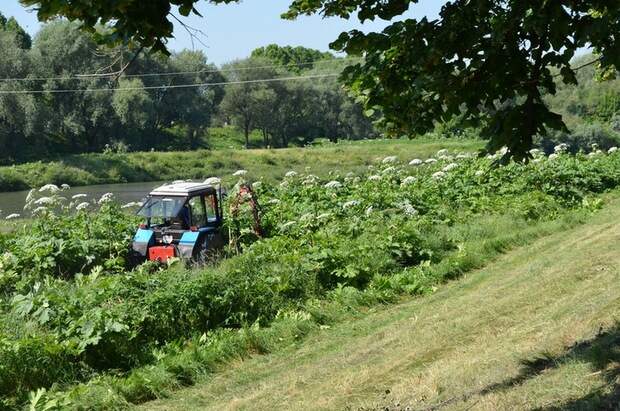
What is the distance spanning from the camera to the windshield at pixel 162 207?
54.1ft

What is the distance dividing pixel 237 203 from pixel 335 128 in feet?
254

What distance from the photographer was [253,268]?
13.1 metres

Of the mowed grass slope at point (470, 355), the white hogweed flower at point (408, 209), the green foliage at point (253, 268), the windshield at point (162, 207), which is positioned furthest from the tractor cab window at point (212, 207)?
the mowed grass slope at point (470, 355)

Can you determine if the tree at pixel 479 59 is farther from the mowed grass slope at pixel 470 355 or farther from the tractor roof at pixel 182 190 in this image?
the tractor roof at pixel 182 190

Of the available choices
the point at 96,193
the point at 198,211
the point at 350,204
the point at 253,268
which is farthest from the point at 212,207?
the point at 96,193

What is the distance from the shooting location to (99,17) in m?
4.56

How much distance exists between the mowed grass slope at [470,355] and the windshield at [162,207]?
616 cm

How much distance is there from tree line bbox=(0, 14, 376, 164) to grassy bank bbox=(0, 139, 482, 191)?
557 cm

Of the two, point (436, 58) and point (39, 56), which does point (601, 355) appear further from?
point (39, 56)

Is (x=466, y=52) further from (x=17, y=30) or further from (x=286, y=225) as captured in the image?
(x=17, y=30)

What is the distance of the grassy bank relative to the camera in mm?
52875

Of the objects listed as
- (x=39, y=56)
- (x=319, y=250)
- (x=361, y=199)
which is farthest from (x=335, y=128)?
(x=319, y=250)

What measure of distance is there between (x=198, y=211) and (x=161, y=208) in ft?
2.54

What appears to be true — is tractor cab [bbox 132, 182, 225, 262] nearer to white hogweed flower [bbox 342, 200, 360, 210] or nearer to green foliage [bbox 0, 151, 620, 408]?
green foliage [bbox 0, 151, 620, 408]
